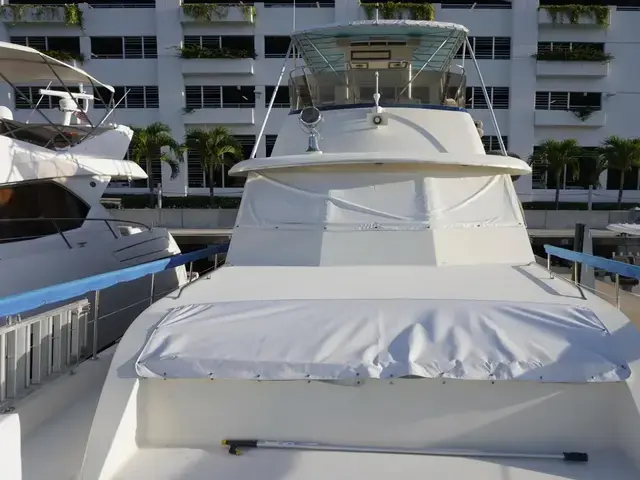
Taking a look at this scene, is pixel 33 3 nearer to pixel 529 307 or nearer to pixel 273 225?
pixel 273 225

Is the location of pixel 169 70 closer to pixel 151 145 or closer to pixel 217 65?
pixel 217 65

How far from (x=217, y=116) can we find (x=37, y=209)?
18.5 m

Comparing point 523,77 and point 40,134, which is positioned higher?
point 523,77

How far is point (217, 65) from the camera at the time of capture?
25531 millimetres

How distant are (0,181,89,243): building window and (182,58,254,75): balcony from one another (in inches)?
718

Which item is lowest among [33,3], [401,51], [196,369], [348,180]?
[196,369]

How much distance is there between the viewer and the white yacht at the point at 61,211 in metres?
7.26

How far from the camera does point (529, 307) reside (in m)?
3.25

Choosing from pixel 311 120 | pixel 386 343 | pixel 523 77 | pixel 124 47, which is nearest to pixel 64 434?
pixel 386 343

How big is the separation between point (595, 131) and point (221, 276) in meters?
26.1

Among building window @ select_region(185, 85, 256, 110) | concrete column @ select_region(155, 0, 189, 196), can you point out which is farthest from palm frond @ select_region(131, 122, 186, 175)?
building window @ select_region(185, 85, 256, 110)

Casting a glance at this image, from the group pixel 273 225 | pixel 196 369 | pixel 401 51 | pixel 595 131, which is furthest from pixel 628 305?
pixel 595 131

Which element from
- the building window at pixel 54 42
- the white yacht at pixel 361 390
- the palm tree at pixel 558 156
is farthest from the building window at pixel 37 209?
the building window at pixel 54 42

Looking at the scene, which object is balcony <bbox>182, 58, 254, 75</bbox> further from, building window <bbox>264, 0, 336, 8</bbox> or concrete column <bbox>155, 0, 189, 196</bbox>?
building window <bbox>264, 0, 336, 8</bbox>
